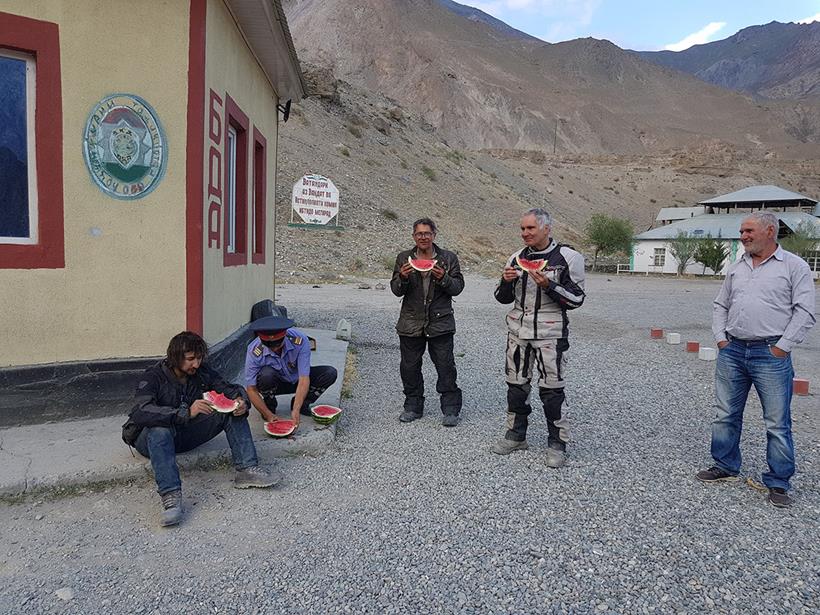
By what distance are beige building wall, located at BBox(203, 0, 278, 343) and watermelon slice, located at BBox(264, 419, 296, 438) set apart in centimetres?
134

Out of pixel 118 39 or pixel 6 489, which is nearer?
pixel 6 489

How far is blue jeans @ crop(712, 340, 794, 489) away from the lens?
432 centimetres

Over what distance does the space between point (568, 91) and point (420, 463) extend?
5261 inches

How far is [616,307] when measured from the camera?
19.8m

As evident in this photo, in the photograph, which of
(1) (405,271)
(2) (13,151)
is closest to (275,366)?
(1) (405,271)

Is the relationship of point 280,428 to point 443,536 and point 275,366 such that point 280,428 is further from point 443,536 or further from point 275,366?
point 443,536

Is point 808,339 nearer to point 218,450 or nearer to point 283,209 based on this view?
point 218,450

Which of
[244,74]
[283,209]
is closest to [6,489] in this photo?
[244,74]

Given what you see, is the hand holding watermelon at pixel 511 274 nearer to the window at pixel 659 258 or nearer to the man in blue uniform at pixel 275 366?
the man in blue uniform at pixel 275 366

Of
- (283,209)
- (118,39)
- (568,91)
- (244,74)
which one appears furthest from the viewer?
(568,91)

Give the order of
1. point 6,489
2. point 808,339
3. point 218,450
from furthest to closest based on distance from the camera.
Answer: point 808,339
point 218,450
point 6,489

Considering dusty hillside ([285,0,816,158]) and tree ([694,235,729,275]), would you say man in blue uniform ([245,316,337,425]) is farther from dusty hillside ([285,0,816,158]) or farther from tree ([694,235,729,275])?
dusty hillside ([285,0,816,158])

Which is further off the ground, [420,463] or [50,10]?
[50,10]

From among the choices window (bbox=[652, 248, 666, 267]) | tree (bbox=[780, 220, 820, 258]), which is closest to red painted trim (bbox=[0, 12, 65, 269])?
tree (bbox=[780, 220, 820, 258])
